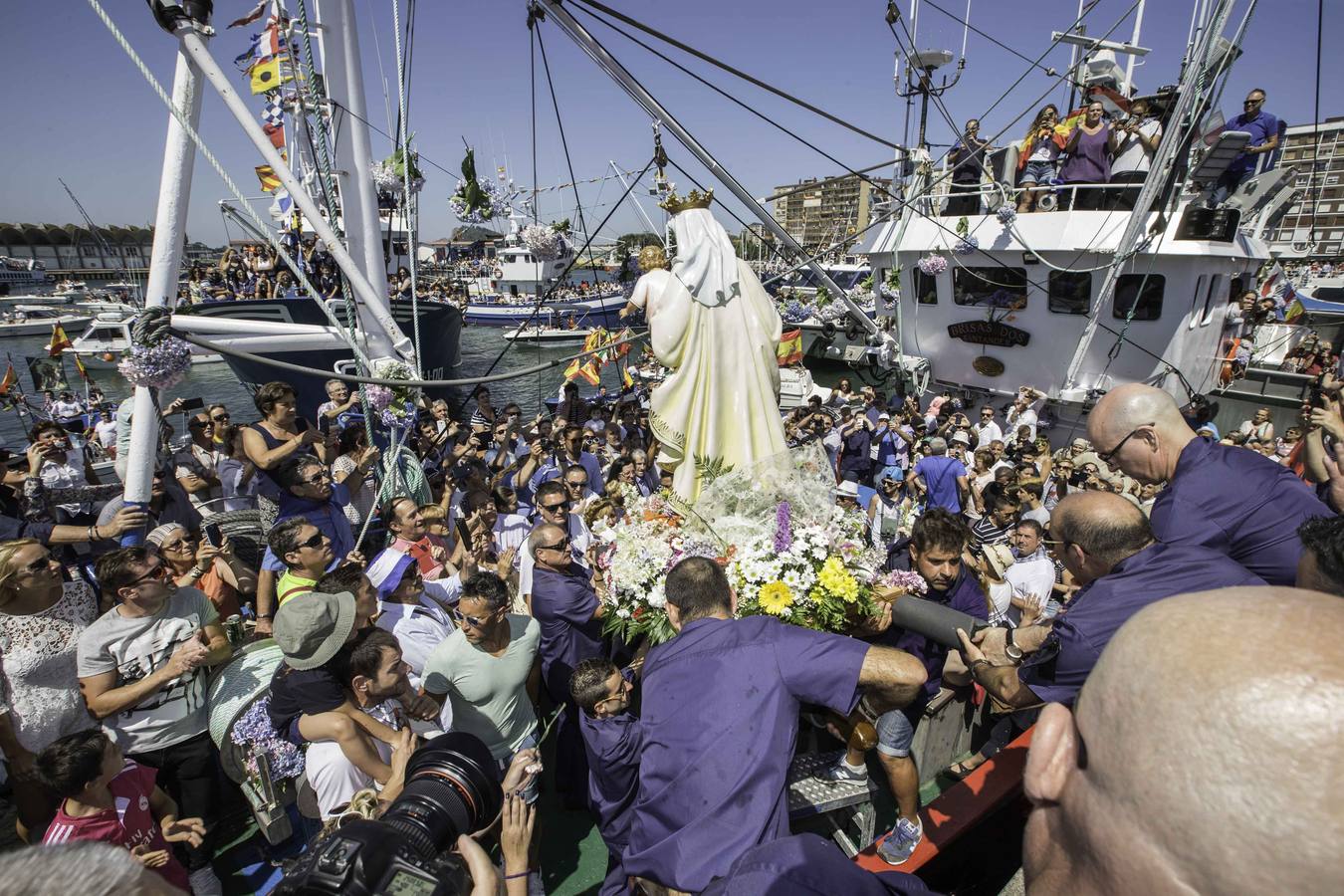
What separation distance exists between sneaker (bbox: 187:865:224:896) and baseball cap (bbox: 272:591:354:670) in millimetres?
1397

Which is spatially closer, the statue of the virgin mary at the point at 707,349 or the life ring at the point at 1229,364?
the statue of the virgin mary at the point at 707,349

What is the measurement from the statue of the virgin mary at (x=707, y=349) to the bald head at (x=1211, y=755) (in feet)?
9.38

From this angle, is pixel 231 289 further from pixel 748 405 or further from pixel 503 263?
pixel 748 405

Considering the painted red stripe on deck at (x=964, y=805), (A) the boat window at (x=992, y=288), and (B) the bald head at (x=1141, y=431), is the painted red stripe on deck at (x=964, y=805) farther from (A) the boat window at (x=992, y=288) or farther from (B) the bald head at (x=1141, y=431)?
(A) the boat window at (x=992, y=288)

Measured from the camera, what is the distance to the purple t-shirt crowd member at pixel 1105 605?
209 cm

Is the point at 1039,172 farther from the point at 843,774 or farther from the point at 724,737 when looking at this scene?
the point at 724,737

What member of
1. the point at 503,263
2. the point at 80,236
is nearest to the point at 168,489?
the point at 503,263

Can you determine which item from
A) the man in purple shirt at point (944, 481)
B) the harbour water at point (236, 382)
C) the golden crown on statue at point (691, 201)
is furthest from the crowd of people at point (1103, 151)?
the harbour water at point (236, 382)

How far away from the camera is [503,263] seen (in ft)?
149

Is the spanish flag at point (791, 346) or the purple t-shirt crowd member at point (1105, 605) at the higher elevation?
the spanish flag at point (791, 346)

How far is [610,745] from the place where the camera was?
8.38 feet

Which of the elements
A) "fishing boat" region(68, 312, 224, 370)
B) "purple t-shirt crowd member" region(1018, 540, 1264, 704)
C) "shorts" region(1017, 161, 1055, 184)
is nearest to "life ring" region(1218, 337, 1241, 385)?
"shorts" region(1017, 161, 1055, 184)

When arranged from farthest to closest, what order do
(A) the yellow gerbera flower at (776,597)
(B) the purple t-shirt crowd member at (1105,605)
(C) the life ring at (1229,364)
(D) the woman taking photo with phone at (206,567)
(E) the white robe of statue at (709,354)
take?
1. (C) the life ring at (1229,364)
2. (D) the woman taking photo with phone at (206,567)
3. (E) the white robe of statue at (709,354)
4. (A) the yellow gerbera flower at (776,597)
5. (B) the purple t-shirt crowd member at (1105,605)

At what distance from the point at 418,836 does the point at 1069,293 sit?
15.1 m
